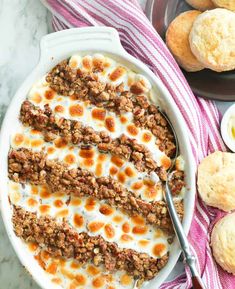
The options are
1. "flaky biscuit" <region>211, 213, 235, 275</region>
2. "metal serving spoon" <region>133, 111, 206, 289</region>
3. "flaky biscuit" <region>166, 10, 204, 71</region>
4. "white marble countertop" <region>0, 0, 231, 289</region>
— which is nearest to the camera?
"metal serving spoon" <region>133, 111, 206, 289</region>

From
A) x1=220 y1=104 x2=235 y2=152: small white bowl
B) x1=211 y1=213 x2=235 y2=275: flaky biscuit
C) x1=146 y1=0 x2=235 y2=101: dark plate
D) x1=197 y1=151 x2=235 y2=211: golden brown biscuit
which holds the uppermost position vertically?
x1=146 y1=0 x2=235 y2=101: dark plate

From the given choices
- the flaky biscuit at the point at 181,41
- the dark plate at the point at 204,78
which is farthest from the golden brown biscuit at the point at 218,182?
the flaky biscuit at the point at 181,41

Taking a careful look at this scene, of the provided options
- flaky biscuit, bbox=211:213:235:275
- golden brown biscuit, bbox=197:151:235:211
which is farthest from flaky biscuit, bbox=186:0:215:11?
flaky biscuit, bbox=211:213:235:275

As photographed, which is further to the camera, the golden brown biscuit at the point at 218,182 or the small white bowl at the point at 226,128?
the small white bowl at the point at 226,128

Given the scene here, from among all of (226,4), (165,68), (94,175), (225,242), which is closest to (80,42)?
(165,68)

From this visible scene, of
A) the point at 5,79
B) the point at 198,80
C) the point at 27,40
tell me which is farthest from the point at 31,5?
the point at 198,80

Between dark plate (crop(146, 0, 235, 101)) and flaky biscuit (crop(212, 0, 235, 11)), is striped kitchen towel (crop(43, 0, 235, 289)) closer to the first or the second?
dark plate (crop(146, 0, 235, 101))

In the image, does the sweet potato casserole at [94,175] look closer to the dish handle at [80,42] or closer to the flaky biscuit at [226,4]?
the dish handle at [80,42]
